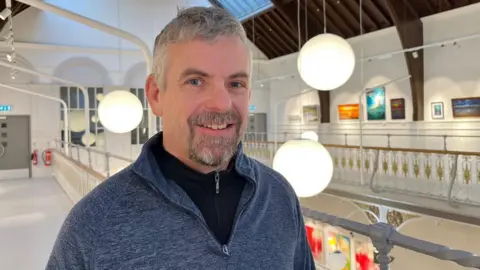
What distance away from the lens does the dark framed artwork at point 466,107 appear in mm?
11023

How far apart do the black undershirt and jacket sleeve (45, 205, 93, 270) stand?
0.22 metres

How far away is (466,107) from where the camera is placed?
444 inches

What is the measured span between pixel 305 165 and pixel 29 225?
5.02 m

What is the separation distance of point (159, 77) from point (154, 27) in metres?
17.8

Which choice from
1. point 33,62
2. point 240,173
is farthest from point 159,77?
point 33,62

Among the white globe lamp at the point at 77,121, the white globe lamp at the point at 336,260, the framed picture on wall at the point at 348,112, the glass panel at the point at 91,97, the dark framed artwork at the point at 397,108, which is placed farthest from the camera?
the glass panel at the point at 91,97

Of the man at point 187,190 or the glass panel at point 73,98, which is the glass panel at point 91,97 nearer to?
the glass panel at point 73,98

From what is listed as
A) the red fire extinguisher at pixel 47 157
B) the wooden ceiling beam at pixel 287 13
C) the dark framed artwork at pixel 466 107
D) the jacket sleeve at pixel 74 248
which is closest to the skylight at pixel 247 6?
the wooden ceiling beam at pixel 287 13

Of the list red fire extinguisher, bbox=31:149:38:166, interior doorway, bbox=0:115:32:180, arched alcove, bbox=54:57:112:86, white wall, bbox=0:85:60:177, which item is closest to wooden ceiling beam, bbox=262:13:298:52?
arched alcove, bbox=54:57:112:86

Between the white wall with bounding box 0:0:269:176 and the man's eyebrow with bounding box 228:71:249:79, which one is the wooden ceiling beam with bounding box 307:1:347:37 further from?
the man's eyebrow with bounding box 228:71:249:79

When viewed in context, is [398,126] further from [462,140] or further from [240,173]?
[240,173]

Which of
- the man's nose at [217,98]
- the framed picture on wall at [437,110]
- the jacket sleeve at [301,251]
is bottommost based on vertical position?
the jacket sleeve at [301,251]

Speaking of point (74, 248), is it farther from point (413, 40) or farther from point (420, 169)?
point (413, 40)

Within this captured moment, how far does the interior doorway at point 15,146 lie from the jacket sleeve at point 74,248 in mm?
16794
